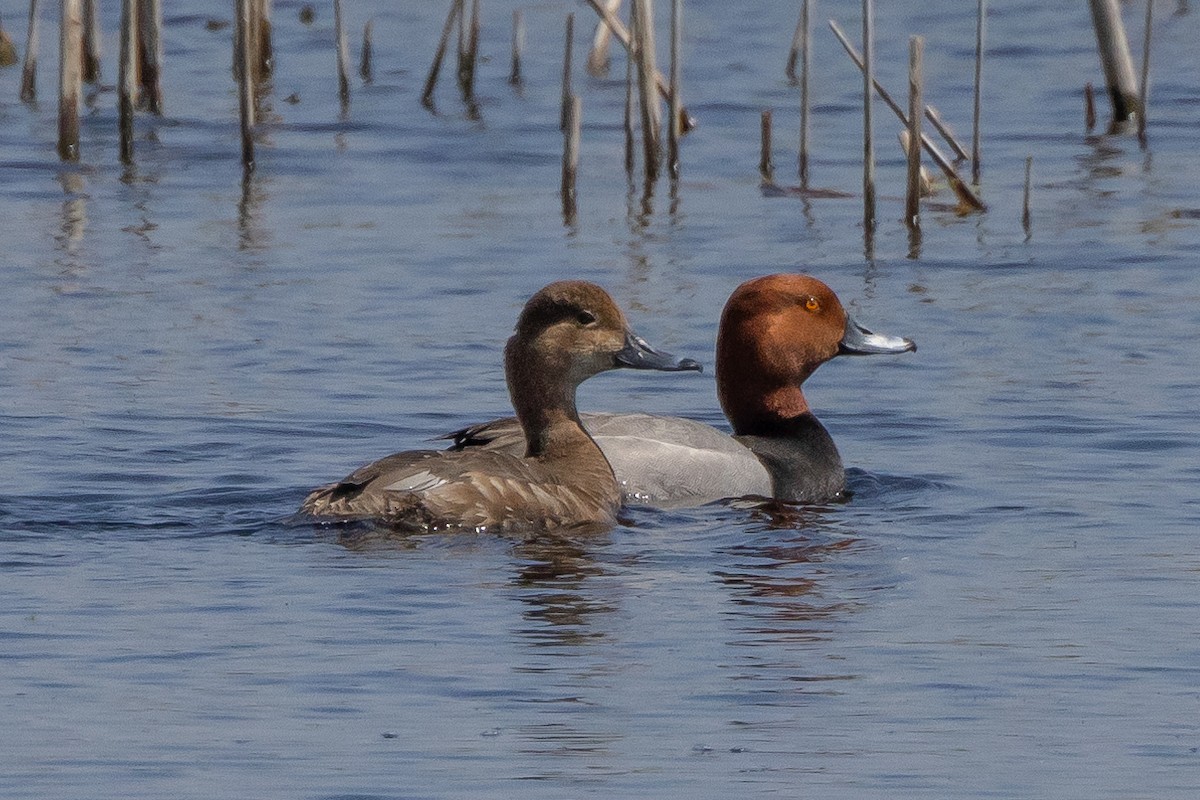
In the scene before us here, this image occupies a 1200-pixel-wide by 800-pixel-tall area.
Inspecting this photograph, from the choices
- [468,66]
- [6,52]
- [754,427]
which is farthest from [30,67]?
[754,427]

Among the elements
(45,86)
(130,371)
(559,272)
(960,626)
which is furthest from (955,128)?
(960,626)

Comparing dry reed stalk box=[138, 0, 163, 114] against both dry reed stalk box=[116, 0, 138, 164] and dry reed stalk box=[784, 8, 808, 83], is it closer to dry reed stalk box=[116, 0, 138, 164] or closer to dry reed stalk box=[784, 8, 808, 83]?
dry reed stalk box=[116, 0, 138, 164]

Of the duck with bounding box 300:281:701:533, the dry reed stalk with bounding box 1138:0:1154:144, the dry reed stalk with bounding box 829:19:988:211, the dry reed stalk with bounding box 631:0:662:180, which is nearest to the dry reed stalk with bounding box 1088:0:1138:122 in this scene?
the dry reed stalk with bounding box 1138:0:1154:144

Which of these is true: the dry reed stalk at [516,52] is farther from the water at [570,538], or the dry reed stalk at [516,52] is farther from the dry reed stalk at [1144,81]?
the dry reed stalk at [1144,81]

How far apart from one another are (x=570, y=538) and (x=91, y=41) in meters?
11.1

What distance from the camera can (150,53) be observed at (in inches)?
662

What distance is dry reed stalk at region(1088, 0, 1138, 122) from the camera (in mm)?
15547

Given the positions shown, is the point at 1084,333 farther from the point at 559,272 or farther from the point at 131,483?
the point at 131,483

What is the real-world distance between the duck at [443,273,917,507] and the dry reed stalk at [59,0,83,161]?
5.47m

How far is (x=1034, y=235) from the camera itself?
1449 cm

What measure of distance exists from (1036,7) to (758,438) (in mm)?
14494

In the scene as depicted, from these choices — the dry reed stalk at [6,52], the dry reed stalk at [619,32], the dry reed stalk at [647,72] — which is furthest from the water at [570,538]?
the dry reed stalk at [6,52]

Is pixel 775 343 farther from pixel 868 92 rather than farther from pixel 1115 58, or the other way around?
pixel 1115 58

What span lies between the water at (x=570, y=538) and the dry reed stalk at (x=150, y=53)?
29cm
